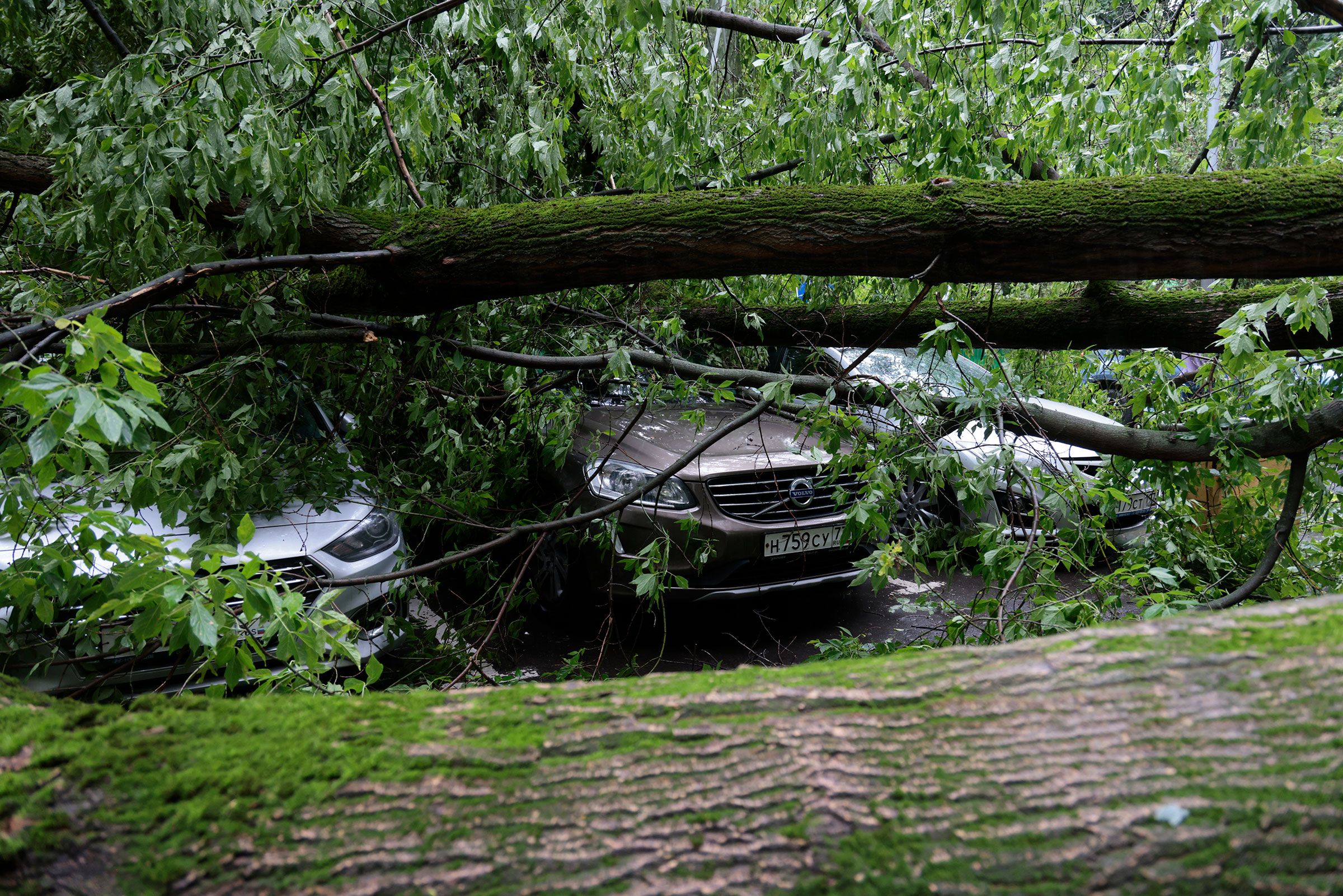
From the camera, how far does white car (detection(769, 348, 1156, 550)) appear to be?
3029mm

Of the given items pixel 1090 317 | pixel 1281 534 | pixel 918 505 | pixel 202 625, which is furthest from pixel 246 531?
pixel 1090 317

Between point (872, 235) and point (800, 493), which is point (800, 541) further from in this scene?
point (872, 235)

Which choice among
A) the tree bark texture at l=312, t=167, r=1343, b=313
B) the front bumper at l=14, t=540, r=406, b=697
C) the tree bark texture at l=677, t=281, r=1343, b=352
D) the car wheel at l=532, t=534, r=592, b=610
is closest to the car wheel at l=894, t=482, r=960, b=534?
the tree bark texture at l=677, t=281, r=1343, b=352

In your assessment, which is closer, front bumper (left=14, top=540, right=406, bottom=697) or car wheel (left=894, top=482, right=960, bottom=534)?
front bumper (left=14, top=540, right=406, bottom=697)

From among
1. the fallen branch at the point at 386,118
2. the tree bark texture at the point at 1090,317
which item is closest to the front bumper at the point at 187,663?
the fallen branch at the point at 386,118

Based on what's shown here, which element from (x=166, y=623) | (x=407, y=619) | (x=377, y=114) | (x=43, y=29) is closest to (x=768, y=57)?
(x=377, y=114)

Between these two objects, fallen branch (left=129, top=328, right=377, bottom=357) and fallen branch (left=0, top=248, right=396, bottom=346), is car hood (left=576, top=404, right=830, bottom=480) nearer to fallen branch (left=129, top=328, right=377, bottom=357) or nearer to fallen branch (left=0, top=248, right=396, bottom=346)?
fallen branch (left=129, top=328, right=377, bottom=357)

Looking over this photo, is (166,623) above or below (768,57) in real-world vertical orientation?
below

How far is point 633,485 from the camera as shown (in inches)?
178

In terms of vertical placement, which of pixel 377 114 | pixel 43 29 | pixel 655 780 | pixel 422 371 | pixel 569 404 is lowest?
pixel 569 404

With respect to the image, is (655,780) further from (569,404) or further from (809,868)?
(569,404)

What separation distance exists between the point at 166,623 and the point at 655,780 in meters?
1.53

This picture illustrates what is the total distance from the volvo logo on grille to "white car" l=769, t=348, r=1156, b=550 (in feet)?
1.66

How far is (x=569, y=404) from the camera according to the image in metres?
4.37
